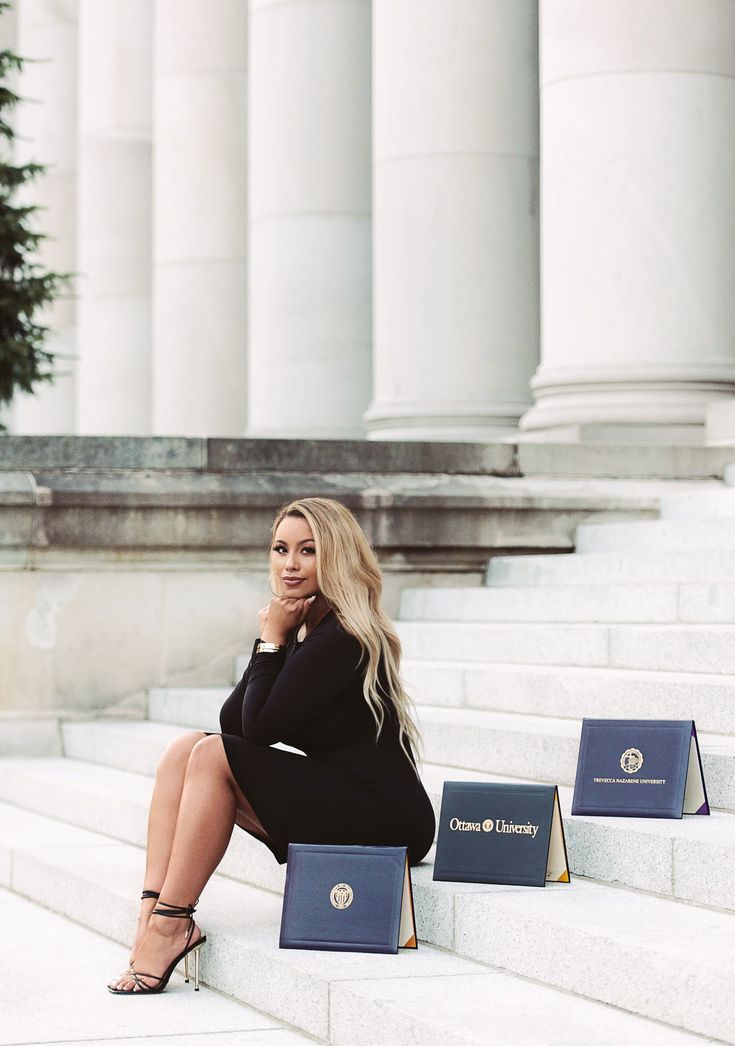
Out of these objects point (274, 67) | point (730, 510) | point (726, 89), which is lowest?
point (730, 510)

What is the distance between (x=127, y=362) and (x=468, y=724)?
17678 mm

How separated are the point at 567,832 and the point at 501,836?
1.09 feet

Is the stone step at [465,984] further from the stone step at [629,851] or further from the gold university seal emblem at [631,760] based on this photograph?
the gold university seal emblem at [631,760]

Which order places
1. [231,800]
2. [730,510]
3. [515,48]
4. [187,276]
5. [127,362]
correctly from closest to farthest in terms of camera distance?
[231,800] < [730,510] < [515,48] < [187,276] < [127,362]

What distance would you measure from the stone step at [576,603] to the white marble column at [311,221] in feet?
20.0

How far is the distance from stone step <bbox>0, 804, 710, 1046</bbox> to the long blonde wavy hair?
0.72 m

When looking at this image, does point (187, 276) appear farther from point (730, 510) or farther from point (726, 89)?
point (730, 510)

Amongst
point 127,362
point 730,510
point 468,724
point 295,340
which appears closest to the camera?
point 468,724

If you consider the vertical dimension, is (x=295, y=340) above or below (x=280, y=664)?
above

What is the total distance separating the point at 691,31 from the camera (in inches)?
501

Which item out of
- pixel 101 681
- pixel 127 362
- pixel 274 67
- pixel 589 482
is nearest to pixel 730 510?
pixel 589 482

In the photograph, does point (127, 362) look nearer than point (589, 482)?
No

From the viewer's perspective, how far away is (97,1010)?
637 centimetres

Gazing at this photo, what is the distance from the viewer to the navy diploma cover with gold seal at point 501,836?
6625mm
